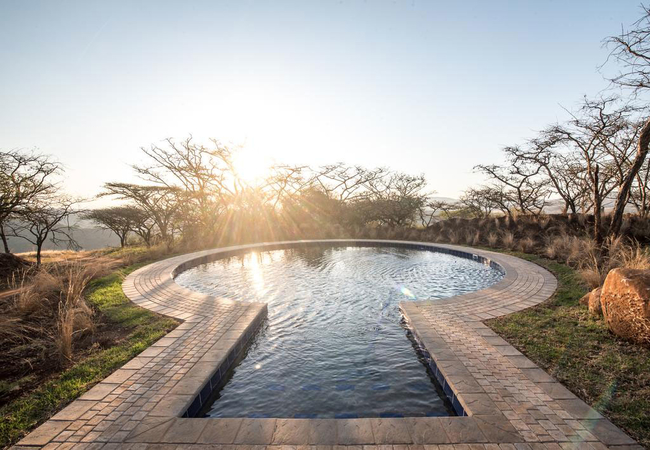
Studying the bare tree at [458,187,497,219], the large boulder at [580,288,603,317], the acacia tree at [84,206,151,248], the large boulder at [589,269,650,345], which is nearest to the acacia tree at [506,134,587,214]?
the bare tree at [458,187,497,219]

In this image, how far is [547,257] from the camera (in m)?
9.34

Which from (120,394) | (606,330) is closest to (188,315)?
(120,394)

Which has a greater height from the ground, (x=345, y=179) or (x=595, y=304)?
(x=345, y=179)

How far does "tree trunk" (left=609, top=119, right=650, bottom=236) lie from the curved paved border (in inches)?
270

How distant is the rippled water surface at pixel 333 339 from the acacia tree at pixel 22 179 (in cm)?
512

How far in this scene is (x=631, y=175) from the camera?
24.1 feet

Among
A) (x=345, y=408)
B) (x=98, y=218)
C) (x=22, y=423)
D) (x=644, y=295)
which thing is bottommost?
(x=345, y=408)

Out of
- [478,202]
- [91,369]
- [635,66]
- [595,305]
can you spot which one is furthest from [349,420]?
[478,202]

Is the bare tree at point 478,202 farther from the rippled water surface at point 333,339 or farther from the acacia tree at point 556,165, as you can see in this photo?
the rippled water surface at point 333,339

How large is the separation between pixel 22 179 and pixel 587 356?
44.6 feet

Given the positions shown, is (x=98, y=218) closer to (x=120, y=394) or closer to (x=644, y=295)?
(x=120, y=394)

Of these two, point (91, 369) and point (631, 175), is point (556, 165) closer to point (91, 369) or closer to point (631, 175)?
point (631, 175)

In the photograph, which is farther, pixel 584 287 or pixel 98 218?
pixel 98 218

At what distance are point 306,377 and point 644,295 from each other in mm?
4281
